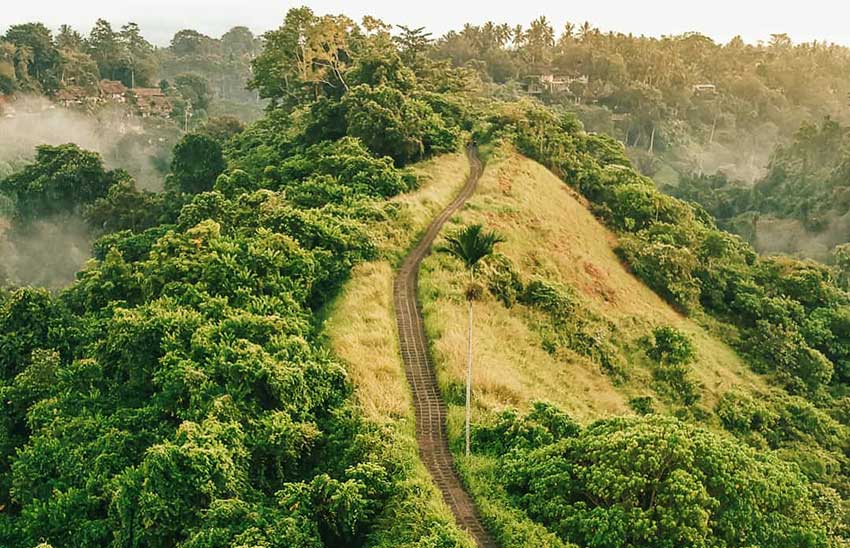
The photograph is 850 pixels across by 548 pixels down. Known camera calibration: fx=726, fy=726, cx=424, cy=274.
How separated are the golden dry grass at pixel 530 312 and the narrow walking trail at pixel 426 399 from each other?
1.88ft

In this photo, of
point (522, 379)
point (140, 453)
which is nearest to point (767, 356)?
point (522, 379)

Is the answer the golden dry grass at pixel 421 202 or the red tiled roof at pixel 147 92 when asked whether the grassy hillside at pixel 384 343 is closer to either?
the golden dry grass at pixel 421 202

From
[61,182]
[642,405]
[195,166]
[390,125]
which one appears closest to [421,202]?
[390,125]

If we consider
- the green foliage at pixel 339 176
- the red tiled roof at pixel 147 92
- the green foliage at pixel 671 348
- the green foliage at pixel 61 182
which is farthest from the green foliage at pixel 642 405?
the red tiled roof at pixel 147 92

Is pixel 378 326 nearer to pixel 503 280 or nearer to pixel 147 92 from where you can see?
pixel 503 280

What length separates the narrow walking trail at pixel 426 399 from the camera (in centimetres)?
2095

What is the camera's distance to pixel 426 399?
2622 cm

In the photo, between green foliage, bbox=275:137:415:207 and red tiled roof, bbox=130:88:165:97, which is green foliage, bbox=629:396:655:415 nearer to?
green foliage, bbox=275:137:415:207

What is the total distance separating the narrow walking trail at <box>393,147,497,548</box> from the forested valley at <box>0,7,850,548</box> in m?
0.55

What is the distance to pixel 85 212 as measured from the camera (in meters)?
57.8

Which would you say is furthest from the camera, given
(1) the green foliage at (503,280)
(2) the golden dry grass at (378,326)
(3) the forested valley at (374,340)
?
(1) the green foliage at (503,280)

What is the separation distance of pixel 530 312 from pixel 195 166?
37570 millimetres

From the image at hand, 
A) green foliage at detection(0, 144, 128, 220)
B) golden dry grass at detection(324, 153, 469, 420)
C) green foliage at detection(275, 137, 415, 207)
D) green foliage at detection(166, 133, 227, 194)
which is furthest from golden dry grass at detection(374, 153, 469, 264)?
green foliage at detection(0, 144, 128, 220)

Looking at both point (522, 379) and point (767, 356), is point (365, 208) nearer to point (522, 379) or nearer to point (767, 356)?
point (522, 379)
